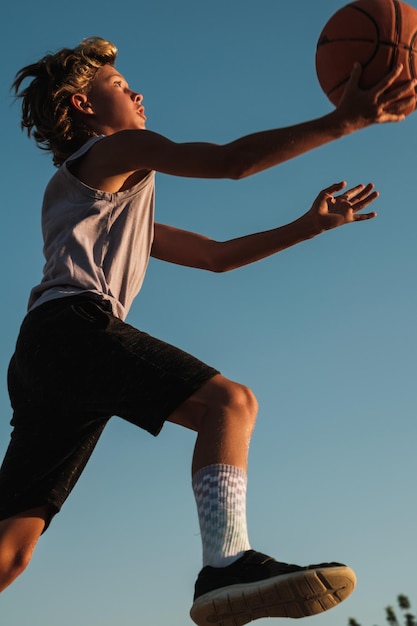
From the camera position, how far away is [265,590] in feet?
13.0

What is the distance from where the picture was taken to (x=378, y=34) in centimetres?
514

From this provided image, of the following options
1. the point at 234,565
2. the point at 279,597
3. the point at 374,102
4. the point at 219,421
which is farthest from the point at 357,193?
the point at 279,597

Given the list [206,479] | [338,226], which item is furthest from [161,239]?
[206,479]

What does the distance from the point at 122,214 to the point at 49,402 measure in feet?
3.75

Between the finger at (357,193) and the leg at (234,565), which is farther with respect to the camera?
the finger at (357,193)

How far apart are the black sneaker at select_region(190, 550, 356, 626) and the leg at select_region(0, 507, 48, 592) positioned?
1.46m

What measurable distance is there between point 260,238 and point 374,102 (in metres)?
1.70

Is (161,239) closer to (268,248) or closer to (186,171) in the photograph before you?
(268,248)

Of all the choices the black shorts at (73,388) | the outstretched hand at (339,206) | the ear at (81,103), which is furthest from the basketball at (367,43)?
the black shorts at (73,388)

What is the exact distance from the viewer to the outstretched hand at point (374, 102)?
451 centimetres

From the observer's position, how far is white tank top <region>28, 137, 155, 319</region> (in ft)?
16.4

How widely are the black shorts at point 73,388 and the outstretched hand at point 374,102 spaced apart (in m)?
1.41

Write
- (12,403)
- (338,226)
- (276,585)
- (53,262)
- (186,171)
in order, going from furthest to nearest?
(338,226) → (12,403) → (53,262) → (186,171) → (276,585)

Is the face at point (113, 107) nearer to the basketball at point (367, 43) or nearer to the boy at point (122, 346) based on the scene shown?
the boy at point (122, 346)
